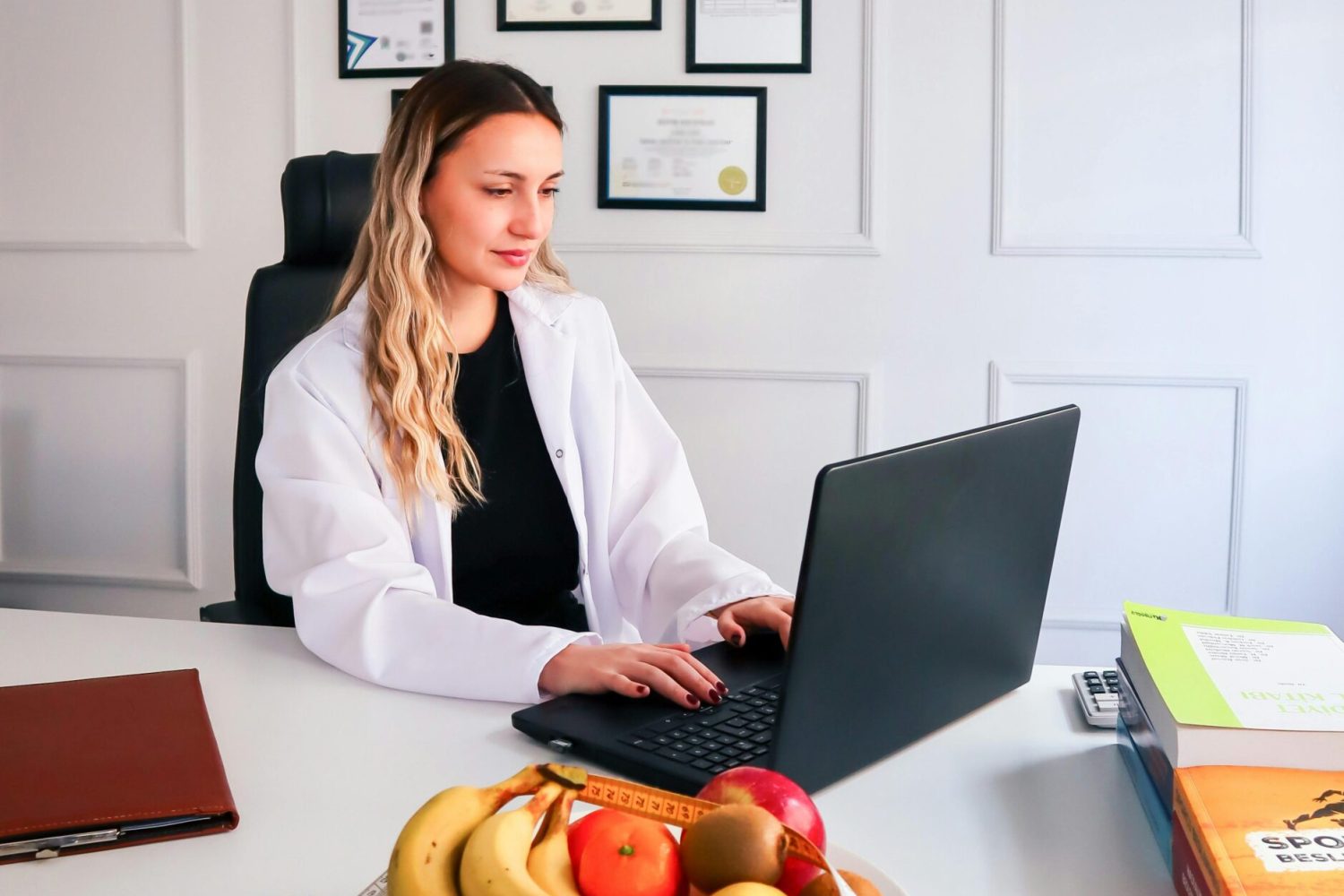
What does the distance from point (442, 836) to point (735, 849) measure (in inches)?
5.2

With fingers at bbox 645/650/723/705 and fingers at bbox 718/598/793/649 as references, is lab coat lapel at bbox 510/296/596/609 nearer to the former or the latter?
fingers at bbox 718/598/793/649

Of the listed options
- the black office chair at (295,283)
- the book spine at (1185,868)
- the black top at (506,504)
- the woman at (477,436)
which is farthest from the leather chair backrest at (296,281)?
the book spine at (1185,868)

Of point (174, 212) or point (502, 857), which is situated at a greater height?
point (174, 212)

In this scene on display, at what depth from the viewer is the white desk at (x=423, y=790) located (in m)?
0.73

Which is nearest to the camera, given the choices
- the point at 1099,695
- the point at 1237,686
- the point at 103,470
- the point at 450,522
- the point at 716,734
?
the point at 1237,686

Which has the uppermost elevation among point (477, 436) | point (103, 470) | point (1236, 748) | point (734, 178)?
point (734, 178)

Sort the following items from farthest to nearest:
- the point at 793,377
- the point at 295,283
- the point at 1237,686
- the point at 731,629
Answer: the point at 793,377
the point at 295,283
the point at 731,629
the point at 1237,686

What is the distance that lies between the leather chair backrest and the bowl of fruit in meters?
1.22

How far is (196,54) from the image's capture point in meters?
2.92

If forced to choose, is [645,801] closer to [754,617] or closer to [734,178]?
[754,617]

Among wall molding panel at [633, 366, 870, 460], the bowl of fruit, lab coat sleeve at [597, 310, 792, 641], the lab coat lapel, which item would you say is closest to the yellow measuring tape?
the bowl of fruit

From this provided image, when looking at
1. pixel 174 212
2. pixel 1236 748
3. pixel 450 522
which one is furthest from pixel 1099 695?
pixel 174 212

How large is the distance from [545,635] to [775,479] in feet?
5.89

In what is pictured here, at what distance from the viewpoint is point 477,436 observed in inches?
61.5
